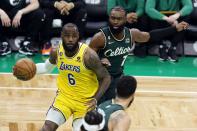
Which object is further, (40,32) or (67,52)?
(40,32)

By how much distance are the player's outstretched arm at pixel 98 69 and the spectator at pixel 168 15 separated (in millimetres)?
3835

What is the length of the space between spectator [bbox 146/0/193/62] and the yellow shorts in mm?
3955

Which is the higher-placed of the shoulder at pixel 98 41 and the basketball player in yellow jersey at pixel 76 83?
the shoulder at pixel 98 41

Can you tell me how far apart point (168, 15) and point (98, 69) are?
13.6ft

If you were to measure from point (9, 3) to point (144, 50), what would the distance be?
2.62 m

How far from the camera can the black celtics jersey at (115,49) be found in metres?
5.29

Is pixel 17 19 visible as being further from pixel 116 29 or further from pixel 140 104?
pixel 116 29

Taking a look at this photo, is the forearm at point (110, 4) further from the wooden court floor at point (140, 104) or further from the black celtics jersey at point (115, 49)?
the black celtics jersey at point (115, 49)

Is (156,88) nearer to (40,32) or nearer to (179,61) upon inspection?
(179,61)

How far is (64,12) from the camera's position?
864 centimetres

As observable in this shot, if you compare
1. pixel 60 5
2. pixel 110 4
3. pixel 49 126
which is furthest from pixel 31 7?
pixel 49 126

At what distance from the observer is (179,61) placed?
8.71 meters

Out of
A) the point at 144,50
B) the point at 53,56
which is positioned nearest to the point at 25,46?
the point at 144,50

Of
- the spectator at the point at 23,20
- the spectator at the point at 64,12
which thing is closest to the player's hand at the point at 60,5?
the spectator at the point at 64,12
